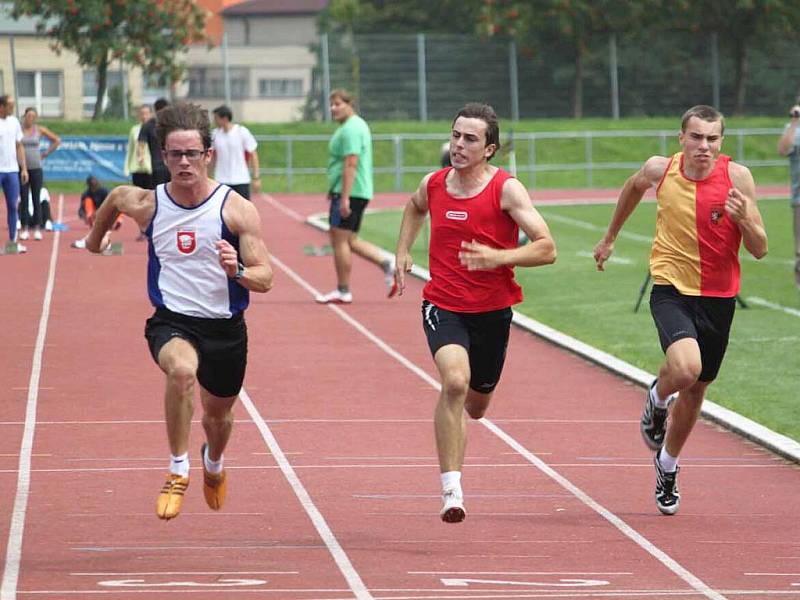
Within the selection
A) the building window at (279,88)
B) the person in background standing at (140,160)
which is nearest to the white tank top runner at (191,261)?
the person in background standing at (140,160)

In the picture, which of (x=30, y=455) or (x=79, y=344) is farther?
(x=79, y=344)

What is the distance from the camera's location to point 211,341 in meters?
7.56

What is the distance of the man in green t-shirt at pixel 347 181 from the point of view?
54.7 ft

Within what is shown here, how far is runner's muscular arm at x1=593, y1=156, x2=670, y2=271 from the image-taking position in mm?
8492

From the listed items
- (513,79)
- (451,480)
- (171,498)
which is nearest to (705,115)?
(451,480)

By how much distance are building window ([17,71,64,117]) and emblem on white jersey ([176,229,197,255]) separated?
37.3 metres

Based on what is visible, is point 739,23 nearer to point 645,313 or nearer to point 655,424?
point 645,313

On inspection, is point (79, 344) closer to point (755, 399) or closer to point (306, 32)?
point (755, 399)

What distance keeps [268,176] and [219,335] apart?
35.9 metres

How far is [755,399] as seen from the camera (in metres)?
11.9

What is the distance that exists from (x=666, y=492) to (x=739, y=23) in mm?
44786

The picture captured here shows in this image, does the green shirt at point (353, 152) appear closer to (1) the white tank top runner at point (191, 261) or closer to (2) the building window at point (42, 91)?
(1) the white tank top runner at point (191, 261)

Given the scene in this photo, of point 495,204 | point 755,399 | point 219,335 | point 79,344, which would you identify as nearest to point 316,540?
point 219,335

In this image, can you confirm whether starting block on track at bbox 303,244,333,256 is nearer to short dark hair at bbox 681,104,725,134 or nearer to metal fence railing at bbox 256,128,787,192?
short dark hair at bbox 681,104,725,134
